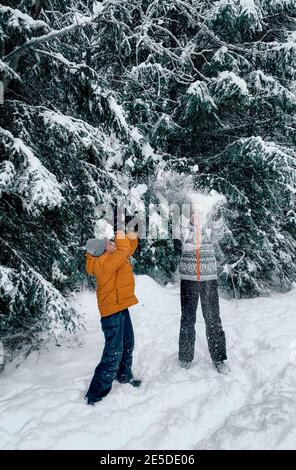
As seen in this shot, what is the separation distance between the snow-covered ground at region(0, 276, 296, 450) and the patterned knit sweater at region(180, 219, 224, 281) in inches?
44.6

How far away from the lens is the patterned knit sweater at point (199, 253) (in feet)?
12.9

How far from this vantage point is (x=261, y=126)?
25.7ft

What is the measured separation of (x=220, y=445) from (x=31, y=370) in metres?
2.68

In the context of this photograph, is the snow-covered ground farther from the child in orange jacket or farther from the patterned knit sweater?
the patterned knit sweater

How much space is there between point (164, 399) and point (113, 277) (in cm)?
133

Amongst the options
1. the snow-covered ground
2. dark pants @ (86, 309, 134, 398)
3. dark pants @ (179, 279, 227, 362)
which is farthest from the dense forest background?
dark pants @ (179, 279, 227, 362)

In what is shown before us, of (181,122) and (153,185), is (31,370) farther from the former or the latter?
(181,122)

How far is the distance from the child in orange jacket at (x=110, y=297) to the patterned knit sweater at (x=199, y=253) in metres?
0.76

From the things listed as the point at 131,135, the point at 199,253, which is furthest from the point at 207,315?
the point at 131,135

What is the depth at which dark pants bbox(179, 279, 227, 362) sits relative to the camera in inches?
152

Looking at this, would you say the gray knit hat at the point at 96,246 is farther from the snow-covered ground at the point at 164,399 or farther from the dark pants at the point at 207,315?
the snow-covered ground at the point at 164,399

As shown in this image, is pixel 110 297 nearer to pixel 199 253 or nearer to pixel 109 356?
pixel 109 356

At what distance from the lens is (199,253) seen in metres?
3.96
